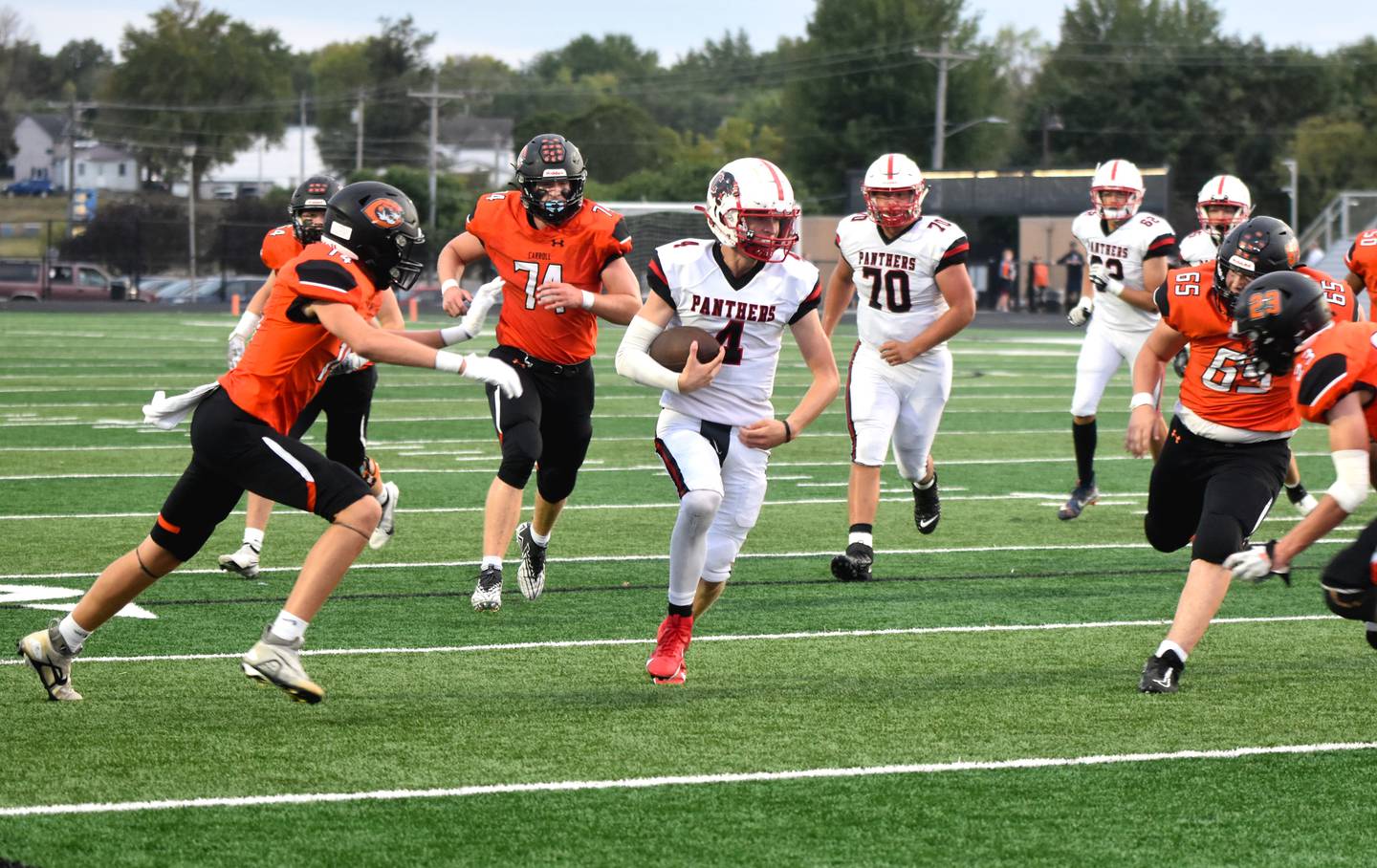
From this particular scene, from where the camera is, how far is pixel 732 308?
6.18m

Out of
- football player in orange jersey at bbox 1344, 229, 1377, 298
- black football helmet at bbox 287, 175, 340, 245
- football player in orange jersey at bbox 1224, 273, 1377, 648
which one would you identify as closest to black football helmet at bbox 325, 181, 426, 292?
black football helmet at bbox 287, 175, 340, 245

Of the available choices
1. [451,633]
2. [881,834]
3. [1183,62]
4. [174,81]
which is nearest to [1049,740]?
[881,834]

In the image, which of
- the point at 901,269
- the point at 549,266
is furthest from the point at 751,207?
the point at 901,269

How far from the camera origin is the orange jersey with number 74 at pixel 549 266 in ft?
25.6

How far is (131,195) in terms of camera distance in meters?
77.4

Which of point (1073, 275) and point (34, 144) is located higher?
point (34, 144)

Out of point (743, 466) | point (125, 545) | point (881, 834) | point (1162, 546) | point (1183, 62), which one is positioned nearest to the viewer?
point (881, 834)

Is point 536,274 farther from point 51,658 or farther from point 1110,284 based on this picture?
point 1110,284

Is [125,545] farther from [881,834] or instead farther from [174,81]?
[174,81]

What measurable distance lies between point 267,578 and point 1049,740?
13.2 feet

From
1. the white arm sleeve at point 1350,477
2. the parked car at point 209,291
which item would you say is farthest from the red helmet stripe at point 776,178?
the parked car at point 209,291

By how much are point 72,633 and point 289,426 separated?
2.91 feet

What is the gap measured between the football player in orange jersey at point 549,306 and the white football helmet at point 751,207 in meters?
1.59

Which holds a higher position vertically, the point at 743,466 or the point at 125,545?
the point at 743,466
